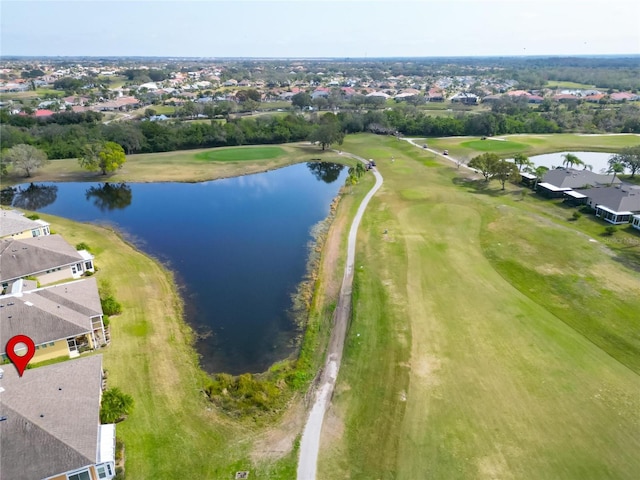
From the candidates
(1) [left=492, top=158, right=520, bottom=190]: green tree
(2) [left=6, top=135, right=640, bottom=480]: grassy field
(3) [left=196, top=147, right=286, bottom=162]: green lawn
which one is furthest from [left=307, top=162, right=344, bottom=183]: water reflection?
(1) [left=492, top=158, right=520, bottom=190]: green tree

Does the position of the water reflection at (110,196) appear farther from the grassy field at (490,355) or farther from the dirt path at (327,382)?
the dirt path at (327,382)

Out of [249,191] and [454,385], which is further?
[249,191]

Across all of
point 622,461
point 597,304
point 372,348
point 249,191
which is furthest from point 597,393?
point 249,191

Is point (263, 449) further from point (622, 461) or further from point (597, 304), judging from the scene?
point (597, 304)

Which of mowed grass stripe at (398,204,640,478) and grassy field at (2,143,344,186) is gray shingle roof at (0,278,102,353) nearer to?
mowed grass stripe at (398,204,640,478)

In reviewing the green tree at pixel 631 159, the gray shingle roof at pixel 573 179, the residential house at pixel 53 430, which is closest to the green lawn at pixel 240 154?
the gray shingle roof at pixel 573 179
